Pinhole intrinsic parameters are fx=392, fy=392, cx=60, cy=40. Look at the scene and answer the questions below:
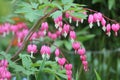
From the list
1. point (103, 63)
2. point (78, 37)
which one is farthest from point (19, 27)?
point (103, 63)

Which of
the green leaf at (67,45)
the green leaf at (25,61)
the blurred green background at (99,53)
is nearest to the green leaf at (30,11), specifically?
the green leaf at (25,61)

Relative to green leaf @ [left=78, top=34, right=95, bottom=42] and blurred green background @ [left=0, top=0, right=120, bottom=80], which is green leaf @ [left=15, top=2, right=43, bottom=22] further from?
green leaf @ [left=78, top=34, right=95, bottom=42]

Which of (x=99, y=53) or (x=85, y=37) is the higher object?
(x=85, y=37)

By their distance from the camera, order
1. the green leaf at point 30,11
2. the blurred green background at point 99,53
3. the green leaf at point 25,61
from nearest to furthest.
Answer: the green leaf at point 30,11 → the green leaf at point 25,61 → the blurred green background at point 99,53

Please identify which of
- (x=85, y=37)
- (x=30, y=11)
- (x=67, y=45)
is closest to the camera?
(x=30, y=11)

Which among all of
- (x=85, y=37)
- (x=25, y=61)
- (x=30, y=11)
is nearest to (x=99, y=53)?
(x=85, y=37)

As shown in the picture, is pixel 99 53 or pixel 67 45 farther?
pixel 99 53

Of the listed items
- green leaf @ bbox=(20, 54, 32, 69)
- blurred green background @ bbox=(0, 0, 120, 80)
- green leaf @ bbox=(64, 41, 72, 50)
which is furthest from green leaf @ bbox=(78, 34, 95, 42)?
green leaf @ bbox=(20, 54, 32, 69)

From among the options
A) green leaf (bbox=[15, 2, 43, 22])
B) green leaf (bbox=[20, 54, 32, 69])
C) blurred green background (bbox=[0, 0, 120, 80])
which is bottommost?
blurred green background (bbox=[0, 0, 120, 80])

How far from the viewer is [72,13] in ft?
8.77

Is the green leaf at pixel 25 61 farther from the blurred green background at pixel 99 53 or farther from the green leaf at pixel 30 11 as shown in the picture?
the blurred green background at pixel 99 53

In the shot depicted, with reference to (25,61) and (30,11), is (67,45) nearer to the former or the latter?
(25,61)

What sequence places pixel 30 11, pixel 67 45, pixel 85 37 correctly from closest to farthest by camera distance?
pixel 30 11
pixel 67 45
pixel 85 37

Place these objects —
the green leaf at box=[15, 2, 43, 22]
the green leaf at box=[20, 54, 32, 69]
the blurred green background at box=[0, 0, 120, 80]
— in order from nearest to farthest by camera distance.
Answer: the green leaf at box=[15, 2, 43, 22] → the green leaf at box=[20, 54, 32, 69] → the blurred green background at box=[0, 0, 120, 80]
